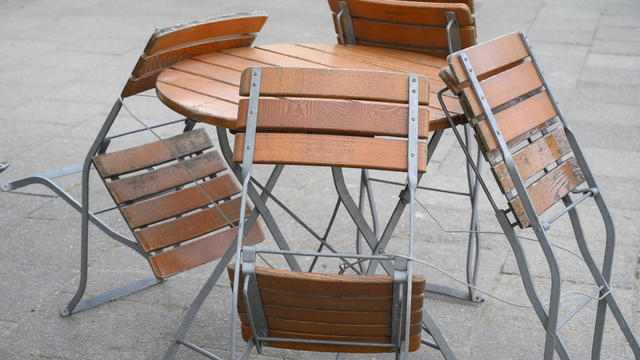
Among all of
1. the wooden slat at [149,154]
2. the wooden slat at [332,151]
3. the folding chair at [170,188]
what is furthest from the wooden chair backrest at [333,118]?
the wooden slat at [149,154]

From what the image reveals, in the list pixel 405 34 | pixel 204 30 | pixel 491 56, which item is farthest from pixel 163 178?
pixel 491 56

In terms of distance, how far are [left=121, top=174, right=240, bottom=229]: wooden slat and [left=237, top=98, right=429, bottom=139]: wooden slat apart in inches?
33.4

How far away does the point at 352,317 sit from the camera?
2.11 meters

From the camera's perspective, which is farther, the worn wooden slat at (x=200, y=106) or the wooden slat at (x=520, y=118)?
the worn wooden slat at (x=200, y=106)

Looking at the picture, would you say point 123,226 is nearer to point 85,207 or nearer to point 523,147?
point 85,207

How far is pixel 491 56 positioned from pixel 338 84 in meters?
0.49

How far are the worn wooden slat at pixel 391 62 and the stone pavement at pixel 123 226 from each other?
106 centimetres

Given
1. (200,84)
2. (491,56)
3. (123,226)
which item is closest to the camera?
(491,56)

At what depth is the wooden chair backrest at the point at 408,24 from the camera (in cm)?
291

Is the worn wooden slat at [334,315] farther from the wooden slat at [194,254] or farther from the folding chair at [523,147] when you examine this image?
the wooden slat at [194,254]

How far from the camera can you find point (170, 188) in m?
3.27

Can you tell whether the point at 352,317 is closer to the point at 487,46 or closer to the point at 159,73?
the point at 487,46

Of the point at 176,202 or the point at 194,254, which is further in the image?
the point at 176,202

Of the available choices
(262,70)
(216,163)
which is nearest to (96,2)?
(216,163)
